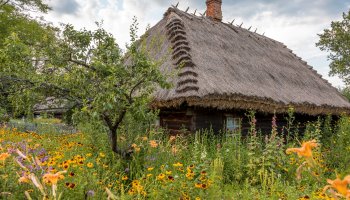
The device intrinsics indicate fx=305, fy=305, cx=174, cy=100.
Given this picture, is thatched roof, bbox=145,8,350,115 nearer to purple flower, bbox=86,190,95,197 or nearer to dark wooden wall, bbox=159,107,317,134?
dark wooden wall, bbox=159,107,317,134

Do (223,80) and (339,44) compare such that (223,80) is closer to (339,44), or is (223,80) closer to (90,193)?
(90,193)

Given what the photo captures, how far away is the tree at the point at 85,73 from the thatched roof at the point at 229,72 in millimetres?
1152

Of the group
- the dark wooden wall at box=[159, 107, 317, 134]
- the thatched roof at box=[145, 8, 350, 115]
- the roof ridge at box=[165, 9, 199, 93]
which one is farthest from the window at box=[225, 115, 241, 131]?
the roof ridge at box=[165, 9, 199, 93]

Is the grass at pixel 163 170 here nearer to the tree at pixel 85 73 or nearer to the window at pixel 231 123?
the tree at pixel 85 73

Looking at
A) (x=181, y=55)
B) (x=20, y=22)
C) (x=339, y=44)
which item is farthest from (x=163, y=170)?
(x=339, y=44)

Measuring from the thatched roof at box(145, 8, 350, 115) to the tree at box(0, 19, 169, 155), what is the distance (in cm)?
115

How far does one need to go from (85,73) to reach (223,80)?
4.78m

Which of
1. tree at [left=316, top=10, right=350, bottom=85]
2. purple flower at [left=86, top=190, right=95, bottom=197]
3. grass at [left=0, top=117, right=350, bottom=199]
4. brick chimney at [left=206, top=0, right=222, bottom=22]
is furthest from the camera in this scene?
tree at [left=316, top=10, right=350, bottom=85]

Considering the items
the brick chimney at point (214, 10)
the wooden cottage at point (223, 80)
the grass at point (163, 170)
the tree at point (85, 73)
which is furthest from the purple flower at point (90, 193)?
the brick chimney at point (214, 10)

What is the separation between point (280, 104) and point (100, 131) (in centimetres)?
611

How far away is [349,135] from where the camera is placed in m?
9.11

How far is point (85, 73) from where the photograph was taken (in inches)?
191

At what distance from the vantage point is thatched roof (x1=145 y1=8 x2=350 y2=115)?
25.5 ft

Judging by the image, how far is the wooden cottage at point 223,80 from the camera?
7.86 m
